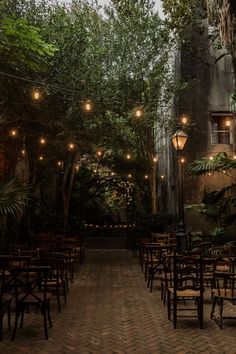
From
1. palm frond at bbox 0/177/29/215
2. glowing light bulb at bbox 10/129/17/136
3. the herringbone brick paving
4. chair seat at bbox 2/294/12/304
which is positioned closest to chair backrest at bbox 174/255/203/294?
the herringbone brick paving

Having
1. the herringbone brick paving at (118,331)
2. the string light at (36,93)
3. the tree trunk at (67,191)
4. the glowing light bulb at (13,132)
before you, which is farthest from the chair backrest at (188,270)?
the tree trunk at (67,191)

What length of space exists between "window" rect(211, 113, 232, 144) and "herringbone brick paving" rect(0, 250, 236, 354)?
11377 millimetres

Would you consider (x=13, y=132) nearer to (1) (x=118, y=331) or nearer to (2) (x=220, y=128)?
(2) (x=220, y=128)

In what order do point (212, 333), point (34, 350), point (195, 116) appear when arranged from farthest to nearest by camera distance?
point (195, 116) < point (212, 333) < point (34, 350)

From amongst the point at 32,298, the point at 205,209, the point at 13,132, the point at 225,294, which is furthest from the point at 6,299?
the point at 205,209

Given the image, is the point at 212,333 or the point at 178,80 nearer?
the point at 212,333

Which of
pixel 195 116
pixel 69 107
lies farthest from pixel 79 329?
pixel 195 116

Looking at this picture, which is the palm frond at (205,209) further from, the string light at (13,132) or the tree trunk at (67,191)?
the string light at (13,132)

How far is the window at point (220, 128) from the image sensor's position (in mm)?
20203

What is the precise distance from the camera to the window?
20.2 meters

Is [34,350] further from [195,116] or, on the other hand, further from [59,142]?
[195,116]

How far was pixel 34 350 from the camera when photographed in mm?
6121

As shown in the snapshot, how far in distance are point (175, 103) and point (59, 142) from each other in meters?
6.50

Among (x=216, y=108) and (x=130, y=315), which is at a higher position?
(x=216, y=108)
